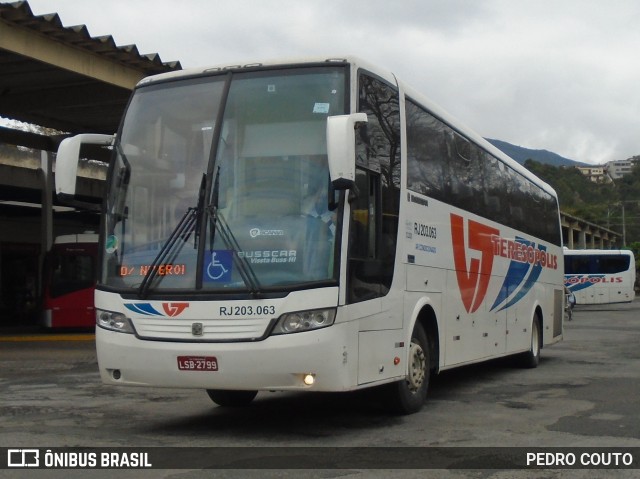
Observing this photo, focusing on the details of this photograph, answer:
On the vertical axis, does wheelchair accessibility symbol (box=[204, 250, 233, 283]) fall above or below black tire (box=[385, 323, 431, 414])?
above

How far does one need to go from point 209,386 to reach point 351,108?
274 centimetres

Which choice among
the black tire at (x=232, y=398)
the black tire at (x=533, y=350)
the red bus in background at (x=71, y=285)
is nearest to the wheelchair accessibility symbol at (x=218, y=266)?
the black tire at (x=232, y=398)

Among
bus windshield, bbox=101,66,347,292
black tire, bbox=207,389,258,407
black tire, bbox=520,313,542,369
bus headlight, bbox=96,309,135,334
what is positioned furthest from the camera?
black tire, bbox=520,313,542,369

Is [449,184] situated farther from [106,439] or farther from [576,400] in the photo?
[106,439]

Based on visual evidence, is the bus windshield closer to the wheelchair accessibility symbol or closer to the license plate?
the wheelchair accessibility symbol

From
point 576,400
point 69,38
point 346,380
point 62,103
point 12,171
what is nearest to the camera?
point 346,380

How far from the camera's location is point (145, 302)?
26.8ft

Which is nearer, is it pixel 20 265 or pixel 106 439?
pixel 106 439

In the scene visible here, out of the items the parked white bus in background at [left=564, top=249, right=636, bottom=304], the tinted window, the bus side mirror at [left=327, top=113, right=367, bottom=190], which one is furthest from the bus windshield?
the parked white bus in background at [left=564, top=249, right=636, bottom=304]

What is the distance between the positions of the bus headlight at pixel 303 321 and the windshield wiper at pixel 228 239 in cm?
33

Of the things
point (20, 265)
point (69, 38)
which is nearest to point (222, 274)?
point (69, 38)

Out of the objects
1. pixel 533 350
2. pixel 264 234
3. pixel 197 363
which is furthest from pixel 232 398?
pixel 533 350

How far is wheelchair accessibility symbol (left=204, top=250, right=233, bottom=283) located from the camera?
796cm

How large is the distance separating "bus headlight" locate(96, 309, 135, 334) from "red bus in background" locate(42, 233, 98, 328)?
62.9ft
